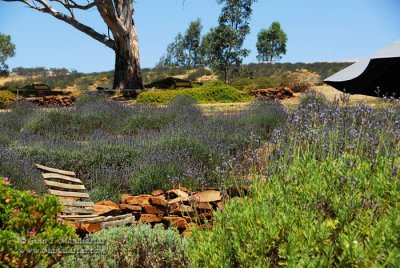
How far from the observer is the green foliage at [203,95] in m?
20.1

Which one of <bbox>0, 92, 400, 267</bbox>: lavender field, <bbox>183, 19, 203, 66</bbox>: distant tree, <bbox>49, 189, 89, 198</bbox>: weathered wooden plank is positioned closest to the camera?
<bbox>0, 92, 400, 267</bbox>: lavender field

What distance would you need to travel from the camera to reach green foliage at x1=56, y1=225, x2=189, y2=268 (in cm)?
393

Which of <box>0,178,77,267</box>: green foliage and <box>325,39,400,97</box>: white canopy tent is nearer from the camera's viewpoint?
<box>0,178,77,267</box>: green foliage

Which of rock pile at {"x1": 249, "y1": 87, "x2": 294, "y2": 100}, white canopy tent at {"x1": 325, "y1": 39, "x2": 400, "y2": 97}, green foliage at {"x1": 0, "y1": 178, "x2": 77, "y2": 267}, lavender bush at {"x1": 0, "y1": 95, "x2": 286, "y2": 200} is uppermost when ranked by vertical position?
white canopy tent at {"x1": 325, "y1": 39, "x2": 400, "y2": 97}

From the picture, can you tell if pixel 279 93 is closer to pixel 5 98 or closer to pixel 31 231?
pixel 5 98

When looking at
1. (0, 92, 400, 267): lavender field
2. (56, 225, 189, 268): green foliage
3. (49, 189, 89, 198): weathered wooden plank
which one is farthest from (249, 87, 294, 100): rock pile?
(56, 225, 189, 268): green foliage

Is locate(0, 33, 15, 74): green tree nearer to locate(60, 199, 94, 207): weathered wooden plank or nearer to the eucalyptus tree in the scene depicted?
the eucalyptus tree

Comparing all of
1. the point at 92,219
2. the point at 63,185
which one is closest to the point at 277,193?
the point at 92,219

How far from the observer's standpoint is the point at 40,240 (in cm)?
345

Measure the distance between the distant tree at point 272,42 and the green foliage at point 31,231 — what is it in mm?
58614

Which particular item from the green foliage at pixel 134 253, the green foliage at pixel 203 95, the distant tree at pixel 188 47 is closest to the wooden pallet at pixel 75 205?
the green foliage at pixel 134 253

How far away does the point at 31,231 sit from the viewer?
364cm

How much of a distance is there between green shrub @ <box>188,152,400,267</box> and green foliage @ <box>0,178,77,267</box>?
0.89 metres

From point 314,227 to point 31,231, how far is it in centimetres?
Result: 188
